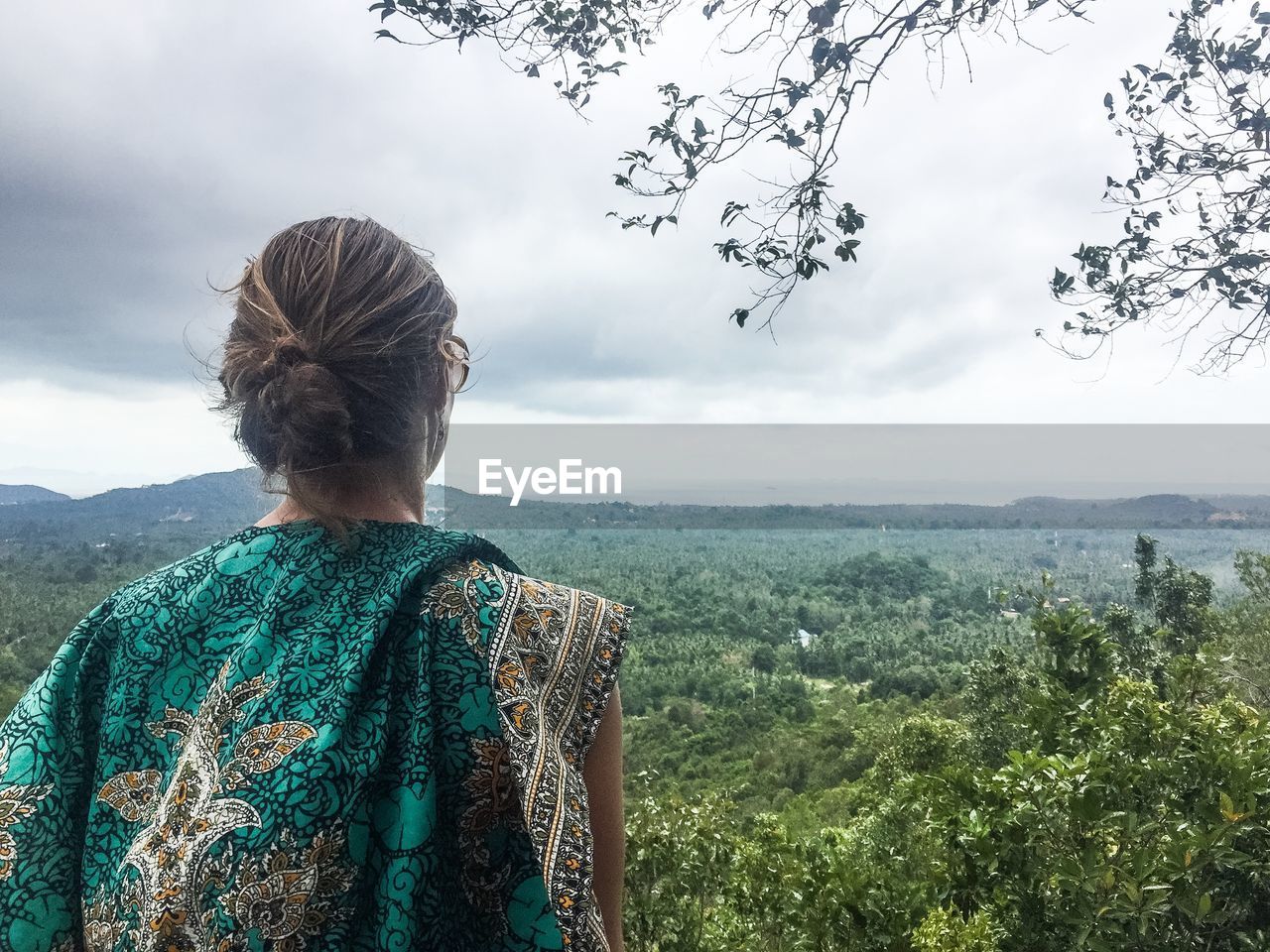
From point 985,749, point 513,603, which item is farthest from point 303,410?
point 985,749

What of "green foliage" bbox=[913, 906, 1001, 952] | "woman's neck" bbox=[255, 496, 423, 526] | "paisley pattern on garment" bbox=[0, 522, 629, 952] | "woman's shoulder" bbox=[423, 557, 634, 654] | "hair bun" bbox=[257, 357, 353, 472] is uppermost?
"hair bun" bbox=[257, 357, 353, 472]

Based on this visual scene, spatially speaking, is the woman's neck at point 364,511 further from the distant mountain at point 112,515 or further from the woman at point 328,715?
the distant mountain at point 112,515

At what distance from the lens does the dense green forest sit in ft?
3.37

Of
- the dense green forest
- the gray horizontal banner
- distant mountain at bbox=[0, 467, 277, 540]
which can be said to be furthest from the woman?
distant mountain at bbox=[0, 467, 277, 540]

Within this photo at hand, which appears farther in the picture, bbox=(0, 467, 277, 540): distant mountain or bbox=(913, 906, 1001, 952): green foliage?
bbox=(0, 467, 277, 540): distant mountain

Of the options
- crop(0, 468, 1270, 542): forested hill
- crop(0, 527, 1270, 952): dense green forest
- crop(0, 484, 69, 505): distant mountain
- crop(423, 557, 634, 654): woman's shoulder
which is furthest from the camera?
crop(0, 484, 69, 505): distant mountain

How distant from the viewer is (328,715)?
59 centimetres

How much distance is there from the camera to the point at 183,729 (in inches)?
25.2

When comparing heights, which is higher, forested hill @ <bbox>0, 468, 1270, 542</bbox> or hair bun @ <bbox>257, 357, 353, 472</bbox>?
hair bun @ <bbox>257, 357, 353, 472</bbox>

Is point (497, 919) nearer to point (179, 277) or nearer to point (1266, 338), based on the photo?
point (1266, 338)

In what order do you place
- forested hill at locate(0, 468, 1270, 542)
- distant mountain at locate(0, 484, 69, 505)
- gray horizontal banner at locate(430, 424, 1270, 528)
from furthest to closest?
distant mountain at locate(0, 484, 69, 505) < gray horizontal banner at locate(430, 424, 1270, 528) < forested hill at locate(0, 468, 1270, 542)

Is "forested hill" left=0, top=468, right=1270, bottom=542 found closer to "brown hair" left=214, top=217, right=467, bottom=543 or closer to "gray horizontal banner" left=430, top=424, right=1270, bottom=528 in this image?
"gray horizontal banner" left=430, top=424, right=1270, bottom=528

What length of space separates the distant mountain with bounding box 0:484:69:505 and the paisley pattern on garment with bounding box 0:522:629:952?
222cm

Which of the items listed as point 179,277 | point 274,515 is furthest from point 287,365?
point 179,277
